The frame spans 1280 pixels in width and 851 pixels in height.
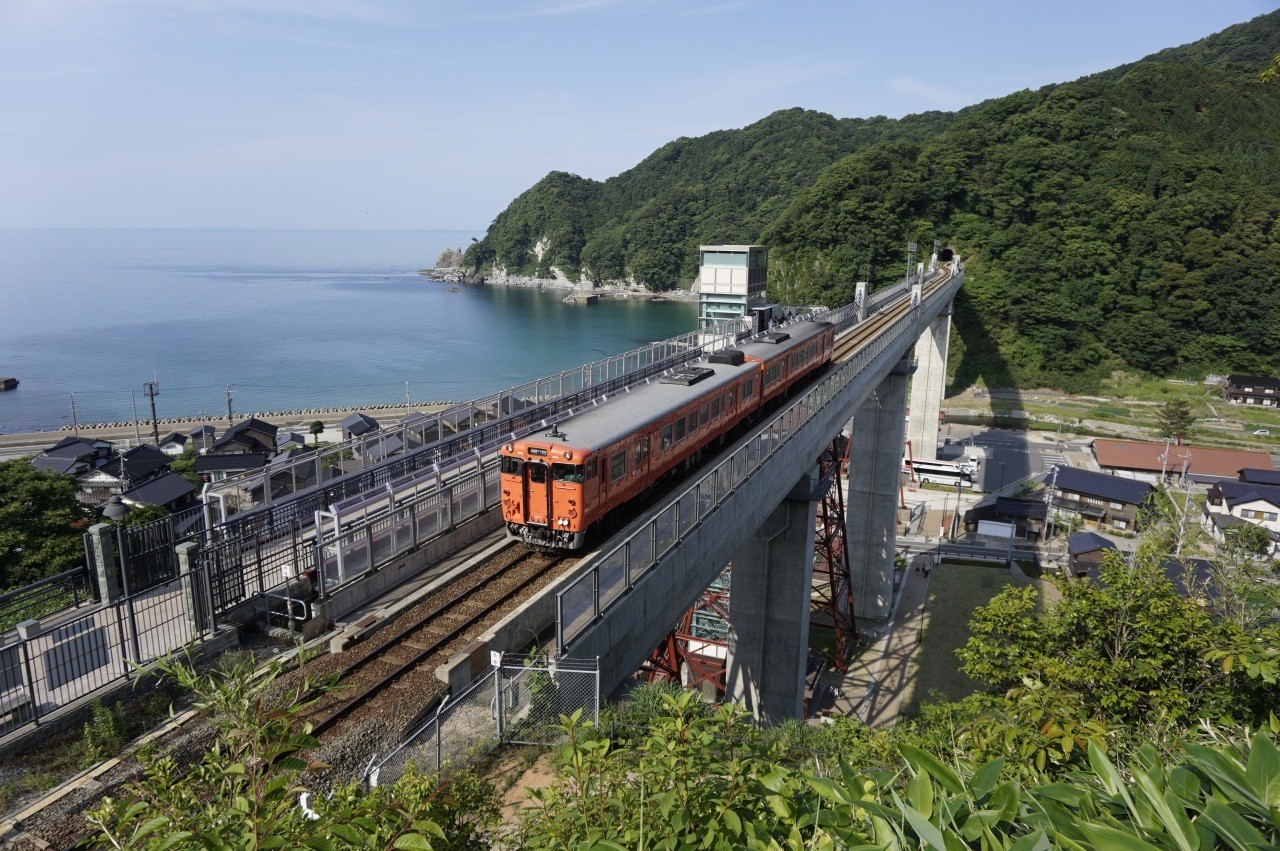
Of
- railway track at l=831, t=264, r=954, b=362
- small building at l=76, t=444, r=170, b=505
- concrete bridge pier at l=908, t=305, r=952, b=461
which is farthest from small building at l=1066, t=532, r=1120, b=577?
small building at l=76, t=444, r=170, b=505

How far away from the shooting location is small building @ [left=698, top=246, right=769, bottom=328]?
42406 mm

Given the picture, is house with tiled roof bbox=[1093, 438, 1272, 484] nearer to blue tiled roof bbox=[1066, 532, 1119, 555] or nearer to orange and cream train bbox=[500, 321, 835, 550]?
blue tiled roof bbox=[1066, 532, 1119, 555]

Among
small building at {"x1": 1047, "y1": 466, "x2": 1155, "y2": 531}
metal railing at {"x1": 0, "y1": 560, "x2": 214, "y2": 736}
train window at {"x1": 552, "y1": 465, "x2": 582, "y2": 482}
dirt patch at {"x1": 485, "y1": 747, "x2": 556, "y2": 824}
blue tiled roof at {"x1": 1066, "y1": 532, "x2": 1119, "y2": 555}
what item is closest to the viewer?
dirt patch at {"x1": 485, "y1": 747, "x2": 556, "y2": 824}

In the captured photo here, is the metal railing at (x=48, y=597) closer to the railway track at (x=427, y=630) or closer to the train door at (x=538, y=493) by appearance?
the railway track at (x=427, y=630)

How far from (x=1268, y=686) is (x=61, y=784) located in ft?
42.1

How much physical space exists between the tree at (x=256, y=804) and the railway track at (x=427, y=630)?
16.9ft

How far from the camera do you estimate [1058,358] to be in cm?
7319

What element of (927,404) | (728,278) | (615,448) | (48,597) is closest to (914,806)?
(615,448)

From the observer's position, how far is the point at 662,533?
11375mm

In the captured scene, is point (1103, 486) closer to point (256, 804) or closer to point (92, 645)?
point (92, 645)

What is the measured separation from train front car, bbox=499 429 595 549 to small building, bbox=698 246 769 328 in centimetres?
3058

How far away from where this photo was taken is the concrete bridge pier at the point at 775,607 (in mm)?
20328

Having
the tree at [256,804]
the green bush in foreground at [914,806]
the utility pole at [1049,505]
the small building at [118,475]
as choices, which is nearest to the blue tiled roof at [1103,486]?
the utility pole at [1049,505]

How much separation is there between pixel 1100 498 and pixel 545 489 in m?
41.8
